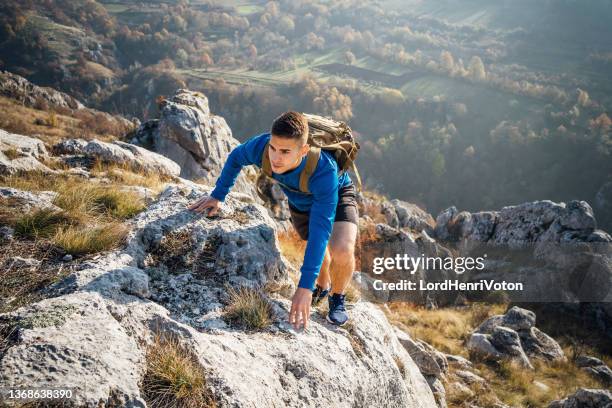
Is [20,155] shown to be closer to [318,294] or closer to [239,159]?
[239,159]

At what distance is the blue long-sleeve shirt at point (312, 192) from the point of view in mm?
3992

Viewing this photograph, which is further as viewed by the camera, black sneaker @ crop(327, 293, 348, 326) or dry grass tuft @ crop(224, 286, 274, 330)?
black sneaker @ crop(327, 293, 348, 326)

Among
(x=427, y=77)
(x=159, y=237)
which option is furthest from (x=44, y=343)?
(x=427, y=77)

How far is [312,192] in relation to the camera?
14.4ft

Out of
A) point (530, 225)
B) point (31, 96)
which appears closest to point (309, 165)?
point (530, 225)

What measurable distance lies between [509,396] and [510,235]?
15868mm

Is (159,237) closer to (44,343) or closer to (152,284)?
(152,284)

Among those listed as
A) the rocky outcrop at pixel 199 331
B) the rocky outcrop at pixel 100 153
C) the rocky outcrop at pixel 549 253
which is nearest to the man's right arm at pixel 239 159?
the rocky outcrop at pixel 199 331

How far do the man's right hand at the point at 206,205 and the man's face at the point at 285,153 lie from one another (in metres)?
1.37

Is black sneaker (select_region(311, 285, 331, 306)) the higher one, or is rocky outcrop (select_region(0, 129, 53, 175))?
rocky outcrop (select_region(0, 129, 53, 175))

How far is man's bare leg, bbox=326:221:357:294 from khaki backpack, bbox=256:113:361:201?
2.38 feet

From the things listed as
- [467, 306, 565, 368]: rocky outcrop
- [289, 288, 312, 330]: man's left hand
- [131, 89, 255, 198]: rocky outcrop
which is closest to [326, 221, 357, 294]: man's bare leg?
[289, 288, 312, 330]: man's left hand

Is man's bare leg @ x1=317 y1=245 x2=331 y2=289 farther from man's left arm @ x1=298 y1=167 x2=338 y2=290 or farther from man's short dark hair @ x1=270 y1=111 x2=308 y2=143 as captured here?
man's short dark hair @ x1=270 y1=111 x2=308 y2=143

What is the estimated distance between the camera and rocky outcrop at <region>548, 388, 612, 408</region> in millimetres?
7414
